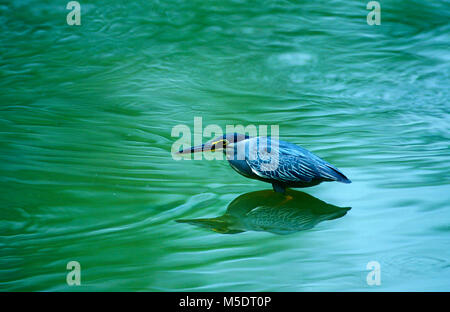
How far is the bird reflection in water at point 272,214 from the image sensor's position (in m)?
2.77

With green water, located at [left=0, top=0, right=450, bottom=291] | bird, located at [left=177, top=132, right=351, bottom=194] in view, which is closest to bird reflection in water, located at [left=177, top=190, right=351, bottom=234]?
green water, located at [left=0, top=0, right=450, bottom=291]

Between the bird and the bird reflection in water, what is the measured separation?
0.13 meters

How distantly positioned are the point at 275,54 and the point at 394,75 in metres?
1.13

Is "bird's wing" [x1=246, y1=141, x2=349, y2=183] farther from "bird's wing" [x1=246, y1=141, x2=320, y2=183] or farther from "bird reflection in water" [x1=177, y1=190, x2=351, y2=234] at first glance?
"bird reflection in water" [x1=177, y1=190, x2=351, y2=234]

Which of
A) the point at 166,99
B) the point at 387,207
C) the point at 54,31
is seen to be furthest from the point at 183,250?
the point at 54,31

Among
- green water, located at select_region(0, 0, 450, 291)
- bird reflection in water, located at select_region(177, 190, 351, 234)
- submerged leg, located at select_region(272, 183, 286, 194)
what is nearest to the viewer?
green water, located at select_region(0, 0, 450, 291)

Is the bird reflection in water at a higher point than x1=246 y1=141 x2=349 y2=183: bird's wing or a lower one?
lower

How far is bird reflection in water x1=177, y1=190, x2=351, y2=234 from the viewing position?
2770 millimetres

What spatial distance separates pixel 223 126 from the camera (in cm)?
434

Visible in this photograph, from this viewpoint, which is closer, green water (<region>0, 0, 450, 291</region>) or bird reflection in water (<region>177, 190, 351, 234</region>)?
green water (<region>0, 0, 450, 291</region>)

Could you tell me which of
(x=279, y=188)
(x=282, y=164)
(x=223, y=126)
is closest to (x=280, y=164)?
(x=282, y=164)

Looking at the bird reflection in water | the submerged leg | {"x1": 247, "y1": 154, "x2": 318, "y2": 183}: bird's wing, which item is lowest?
the bird reflection in water

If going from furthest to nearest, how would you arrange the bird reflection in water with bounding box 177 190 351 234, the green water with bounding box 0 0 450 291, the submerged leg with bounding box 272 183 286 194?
the submerged leg with bounding box 272 183 286 194
the bird reflection in water with bounding box 177 190 351 234
the green water with bounding box 0 0 450 291

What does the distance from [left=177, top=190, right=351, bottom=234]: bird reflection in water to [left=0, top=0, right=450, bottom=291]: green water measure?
0.04 feet
